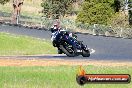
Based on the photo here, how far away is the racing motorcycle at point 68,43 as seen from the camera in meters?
25.8

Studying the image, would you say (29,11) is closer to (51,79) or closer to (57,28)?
(57,28)

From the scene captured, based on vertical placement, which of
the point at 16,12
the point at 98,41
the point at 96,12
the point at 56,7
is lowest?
the point at 16,12

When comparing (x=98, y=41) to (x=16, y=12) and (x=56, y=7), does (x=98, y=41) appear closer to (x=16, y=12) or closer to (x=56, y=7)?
(x=16, y=12)

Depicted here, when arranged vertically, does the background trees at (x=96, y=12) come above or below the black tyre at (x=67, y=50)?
below

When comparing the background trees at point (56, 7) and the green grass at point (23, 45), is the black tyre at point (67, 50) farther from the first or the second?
the background trees at point (56, 7)

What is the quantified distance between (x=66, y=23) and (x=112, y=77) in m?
49.0

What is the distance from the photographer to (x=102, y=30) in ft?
177

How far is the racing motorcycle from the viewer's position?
2577cm

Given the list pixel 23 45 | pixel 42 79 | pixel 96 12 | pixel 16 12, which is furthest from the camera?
pixel 16 12

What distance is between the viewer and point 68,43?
84.9 feet

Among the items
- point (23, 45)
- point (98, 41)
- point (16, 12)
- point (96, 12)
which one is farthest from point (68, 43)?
point (16, 12)

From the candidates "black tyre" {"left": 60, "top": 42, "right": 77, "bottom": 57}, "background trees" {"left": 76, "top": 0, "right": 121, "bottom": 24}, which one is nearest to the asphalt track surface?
"background trees" {"left": 76, "top": 0, "right": 121, "bottom": 24}

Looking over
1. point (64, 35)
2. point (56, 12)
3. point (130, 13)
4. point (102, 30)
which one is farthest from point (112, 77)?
point (56, 12)

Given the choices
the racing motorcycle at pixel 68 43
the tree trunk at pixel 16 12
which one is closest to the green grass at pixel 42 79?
the racing motorcycle at pixel 68 43
